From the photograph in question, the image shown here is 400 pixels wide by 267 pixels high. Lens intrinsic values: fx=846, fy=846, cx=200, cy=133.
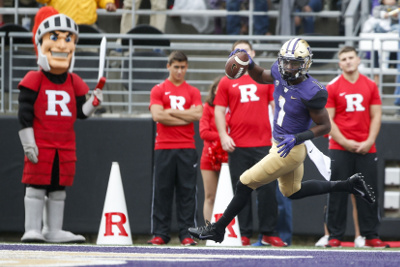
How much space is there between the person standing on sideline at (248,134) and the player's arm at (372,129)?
3.22 ft

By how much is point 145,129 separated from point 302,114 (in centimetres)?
335

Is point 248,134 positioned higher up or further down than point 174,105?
further down

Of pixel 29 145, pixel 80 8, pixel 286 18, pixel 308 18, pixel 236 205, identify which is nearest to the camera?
Answer: pixel 236 205

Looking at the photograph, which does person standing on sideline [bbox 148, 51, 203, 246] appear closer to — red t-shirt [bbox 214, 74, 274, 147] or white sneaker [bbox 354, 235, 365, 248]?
red t-shirt [bbox 214, 74, 274, 147]

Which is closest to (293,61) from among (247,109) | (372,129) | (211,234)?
(211,234)

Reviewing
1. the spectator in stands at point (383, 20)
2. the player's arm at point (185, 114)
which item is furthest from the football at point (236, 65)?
the spectator in stands at point (383, 20)

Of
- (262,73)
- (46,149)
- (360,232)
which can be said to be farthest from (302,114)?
(46,149)

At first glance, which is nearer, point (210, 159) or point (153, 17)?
point (210, 159)

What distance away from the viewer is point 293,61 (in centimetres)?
678

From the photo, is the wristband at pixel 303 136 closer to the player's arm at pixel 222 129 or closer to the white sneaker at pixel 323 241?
the player's arm at pixel 222 129

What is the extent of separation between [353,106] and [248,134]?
3.89 feet

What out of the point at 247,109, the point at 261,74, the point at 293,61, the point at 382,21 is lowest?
the point at 247,109

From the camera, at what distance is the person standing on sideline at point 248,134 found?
8430 mm

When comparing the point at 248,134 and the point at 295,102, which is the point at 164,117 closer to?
the point at 248,134
